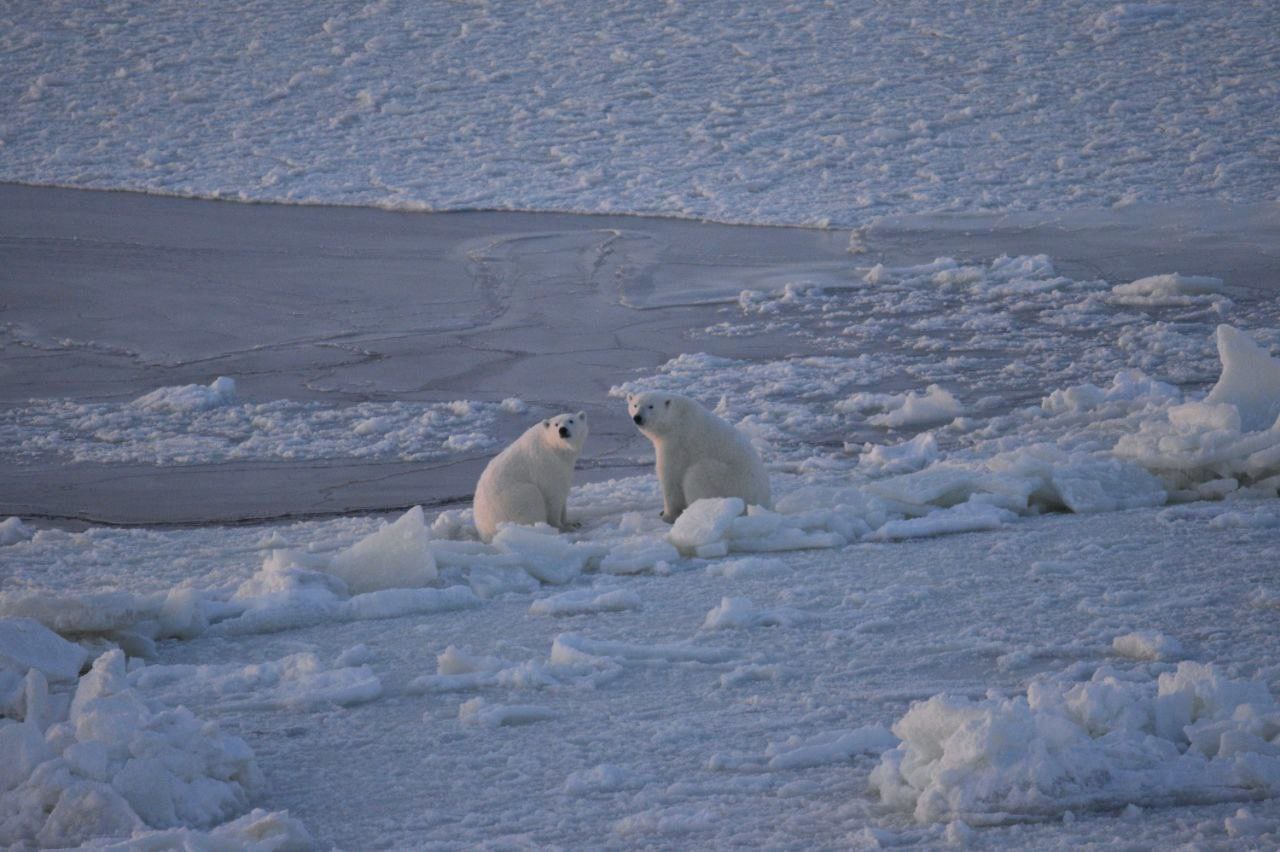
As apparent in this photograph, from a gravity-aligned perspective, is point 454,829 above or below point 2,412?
below

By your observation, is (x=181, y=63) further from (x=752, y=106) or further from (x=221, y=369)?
(x=221, y=369)

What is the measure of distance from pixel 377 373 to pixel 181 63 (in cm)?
828

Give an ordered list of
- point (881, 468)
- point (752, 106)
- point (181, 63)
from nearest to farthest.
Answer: point (881, 468), point (752, 106), point (181, 63)

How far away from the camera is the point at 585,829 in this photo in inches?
103

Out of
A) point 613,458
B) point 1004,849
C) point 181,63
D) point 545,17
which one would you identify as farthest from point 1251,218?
point 181,63

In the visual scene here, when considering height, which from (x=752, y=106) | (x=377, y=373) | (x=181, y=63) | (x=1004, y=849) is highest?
(x=181, y=63)

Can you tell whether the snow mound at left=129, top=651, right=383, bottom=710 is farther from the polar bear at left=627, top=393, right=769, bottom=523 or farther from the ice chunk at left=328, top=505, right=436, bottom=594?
the polar bear at left=627, top=393, right=769, bottom=523

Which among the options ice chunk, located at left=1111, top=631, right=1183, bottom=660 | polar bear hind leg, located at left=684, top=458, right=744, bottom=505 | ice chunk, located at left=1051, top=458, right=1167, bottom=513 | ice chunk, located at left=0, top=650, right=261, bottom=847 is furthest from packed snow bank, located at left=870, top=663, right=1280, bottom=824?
polar bear hind leg, located at left=684, top=458, right=744, bottom=505

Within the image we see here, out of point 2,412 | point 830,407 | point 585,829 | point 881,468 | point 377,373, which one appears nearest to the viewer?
point 585,829

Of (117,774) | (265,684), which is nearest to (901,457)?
(265,684)

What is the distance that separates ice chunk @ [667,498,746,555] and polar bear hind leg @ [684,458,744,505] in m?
0.32

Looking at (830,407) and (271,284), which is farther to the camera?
(271,284)

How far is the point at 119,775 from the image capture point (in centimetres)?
263

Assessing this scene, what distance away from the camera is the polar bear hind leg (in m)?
5.04
